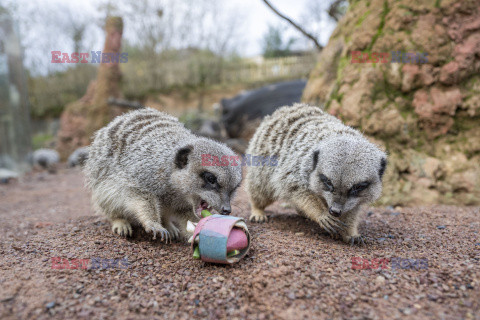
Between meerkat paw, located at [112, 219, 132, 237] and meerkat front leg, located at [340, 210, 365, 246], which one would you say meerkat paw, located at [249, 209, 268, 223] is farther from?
meerkat paw, located at [112, 219, 132, 237]

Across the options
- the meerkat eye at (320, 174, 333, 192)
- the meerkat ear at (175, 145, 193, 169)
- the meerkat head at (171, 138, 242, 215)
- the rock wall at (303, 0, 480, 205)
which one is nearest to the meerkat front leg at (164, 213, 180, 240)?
the meerkat head at (171, 138, 242, 215)

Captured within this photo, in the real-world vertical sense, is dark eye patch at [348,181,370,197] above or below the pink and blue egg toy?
above

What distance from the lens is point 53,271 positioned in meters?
2.54

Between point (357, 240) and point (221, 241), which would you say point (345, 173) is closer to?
point (357, 240)

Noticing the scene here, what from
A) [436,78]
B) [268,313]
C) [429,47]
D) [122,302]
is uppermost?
[429,47]

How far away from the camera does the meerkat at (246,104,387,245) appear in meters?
3.18

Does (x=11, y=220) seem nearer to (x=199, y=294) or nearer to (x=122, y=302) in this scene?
(x=122, y=302)

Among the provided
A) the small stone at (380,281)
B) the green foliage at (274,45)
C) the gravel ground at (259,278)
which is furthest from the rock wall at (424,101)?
the green foliage at (274,45)

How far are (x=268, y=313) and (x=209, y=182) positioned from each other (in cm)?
145

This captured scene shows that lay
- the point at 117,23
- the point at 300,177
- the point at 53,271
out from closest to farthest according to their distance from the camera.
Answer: the point at 53,271 < the point at 300,177 < the point at 117,23

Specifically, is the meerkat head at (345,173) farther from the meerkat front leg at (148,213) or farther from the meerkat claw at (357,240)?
the meerkat front leg at (148,213)

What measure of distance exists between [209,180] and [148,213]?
0.72 m

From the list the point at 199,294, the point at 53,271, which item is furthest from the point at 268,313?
the point at 53,271

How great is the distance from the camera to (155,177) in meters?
3.42
